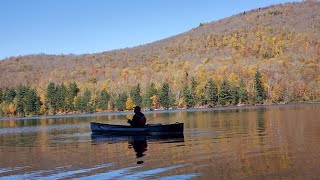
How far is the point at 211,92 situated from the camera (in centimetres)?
14550

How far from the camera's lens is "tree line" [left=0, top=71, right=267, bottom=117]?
471 feet

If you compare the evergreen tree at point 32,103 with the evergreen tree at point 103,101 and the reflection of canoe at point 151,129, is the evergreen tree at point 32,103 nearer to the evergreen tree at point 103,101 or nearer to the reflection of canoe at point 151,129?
the evergreen tree at point 103,101

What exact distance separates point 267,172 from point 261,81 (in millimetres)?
128725

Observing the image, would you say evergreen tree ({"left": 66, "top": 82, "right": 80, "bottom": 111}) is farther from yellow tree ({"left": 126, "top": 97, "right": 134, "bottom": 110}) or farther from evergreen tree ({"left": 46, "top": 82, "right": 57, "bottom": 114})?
yellow tree ({"left": 126, "top": 97, "right": 134, "bottom": 110})

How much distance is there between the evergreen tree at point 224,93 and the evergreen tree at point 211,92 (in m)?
2.74

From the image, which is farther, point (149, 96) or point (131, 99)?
point (131, 99)

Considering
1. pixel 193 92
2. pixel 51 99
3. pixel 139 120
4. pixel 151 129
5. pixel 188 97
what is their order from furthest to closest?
pixel 51 99
pixel 193 92
pixel 188 97
pixel 139 120
pixel 151 129

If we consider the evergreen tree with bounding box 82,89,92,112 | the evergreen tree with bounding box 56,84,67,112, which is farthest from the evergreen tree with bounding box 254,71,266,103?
the evergreen tree with bounding box 56,84,67,112

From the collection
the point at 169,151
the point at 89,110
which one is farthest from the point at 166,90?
the point at 169,151

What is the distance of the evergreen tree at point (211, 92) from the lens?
14462 centimetres

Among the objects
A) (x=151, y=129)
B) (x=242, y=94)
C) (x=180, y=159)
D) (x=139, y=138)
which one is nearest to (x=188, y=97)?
(x=242, y=94)

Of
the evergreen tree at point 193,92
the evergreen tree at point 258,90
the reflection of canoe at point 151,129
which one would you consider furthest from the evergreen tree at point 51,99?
the reflection of canoe at point 151,129

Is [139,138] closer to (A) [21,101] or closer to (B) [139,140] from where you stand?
(B) [139,140]

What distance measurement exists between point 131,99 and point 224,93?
3171 centimetres
